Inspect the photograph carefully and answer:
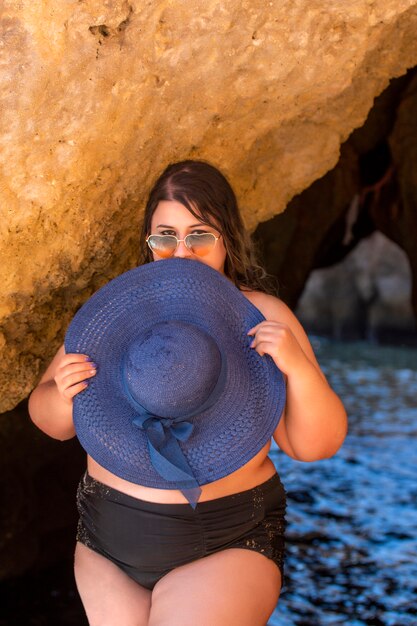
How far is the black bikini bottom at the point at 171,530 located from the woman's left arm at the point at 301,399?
16 cm

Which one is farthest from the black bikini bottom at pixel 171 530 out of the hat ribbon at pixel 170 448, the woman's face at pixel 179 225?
the woman's face at pixel 179 225

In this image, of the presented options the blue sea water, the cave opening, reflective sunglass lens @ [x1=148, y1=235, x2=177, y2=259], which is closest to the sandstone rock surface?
reflective sunglass lens @ [x1=148, y1=235, x2=177, y2=259]

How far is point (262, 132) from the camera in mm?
2705

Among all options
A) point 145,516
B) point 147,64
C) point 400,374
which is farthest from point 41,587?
point 400,374

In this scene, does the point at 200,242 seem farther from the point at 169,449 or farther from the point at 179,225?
the point at 169,449

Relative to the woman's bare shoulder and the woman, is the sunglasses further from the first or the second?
the woman's bare shoulder

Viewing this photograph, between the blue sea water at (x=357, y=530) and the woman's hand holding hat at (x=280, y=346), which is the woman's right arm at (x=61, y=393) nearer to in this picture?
the woman's hand holding hat at (x=280, y=346)

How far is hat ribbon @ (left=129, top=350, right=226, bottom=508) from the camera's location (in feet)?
5.61

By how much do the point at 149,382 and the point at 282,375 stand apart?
31 cm

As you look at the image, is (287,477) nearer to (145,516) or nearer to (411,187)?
(411,187)

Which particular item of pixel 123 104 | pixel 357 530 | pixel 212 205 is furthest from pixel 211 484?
pixel 357 530

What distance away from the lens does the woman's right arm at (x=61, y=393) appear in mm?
1835

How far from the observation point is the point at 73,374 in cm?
183

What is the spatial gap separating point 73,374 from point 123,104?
2.56ft
